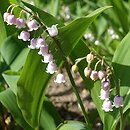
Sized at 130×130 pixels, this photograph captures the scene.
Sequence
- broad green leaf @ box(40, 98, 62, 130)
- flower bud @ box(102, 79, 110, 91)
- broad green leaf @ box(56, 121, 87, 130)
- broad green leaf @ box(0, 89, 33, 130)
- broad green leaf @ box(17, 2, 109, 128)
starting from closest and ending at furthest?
flower bud @ box(102, 79, 110, 91)
broad green leaf @ box(17, 2, 109, 128)
broad green leaf @ box(56, 121, 87, 130)
broad green leaf @ box(0, 89, 33, 130)
broad green leaf @ box(40, 98, 62, 130)

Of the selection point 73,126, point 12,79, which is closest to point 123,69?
point 73,126

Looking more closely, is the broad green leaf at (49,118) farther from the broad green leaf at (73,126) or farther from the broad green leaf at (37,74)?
the broad green leaf at (73,126)

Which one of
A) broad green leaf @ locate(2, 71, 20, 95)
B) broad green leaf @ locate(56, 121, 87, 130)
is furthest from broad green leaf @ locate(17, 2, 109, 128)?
broad green leaf @ locate(56, 121, 87, 130)

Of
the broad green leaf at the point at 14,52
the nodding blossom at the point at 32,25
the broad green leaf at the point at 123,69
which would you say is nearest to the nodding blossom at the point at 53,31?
the nodding blossom at the point at 32,25

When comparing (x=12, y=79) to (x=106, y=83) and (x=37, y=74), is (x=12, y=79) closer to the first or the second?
(x=37, y=74)

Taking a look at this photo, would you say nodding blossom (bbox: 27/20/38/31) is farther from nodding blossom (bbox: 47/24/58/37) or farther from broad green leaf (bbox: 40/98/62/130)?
broad green leaf (bbox: 40/98/62/130)

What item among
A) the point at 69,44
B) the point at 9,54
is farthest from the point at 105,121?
the point at 9,54

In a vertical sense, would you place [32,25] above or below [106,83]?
above
